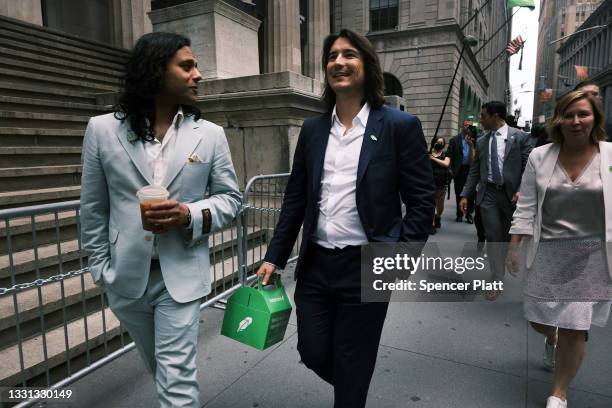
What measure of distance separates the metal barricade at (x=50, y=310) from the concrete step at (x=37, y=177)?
890 mm

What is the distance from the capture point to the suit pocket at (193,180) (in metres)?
2.00

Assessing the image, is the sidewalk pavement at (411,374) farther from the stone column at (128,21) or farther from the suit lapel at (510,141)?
the stone column at (128,21)

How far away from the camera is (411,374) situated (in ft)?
10.6

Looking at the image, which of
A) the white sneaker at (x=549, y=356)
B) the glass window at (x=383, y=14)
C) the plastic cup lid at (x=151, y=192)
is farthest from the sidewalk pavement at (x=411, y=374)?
the glass window at (x=383, y=14)

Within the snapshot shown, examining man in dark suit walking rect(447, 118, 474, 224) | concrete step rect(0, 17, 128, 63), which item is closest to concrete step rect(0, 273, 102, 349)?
man in dark suit walking rect(447, 118, 474, 224)

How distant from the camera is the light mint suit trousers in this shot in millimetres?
1891

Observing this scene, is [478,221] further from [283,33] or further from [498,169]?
[283,33]

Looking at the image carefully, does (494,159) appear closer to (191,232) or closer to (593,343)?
(593,343)

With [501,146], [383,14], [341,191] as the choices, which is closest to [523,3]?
[383,14]

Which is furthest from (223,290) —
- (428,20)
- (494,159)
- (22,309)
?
(428,20)

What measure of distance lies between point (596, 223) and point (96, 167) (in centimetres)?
279

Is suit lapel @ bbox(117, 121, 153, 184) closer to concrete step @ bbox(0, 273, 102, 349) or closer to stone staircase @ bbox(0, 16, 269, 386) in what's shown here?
stone staircase @ bbox(0, 16, 269, 386)

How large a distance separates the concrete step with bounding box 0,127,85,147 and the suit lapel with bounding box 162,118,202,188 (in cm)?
473

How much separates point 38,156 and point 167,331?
4.94 metres
